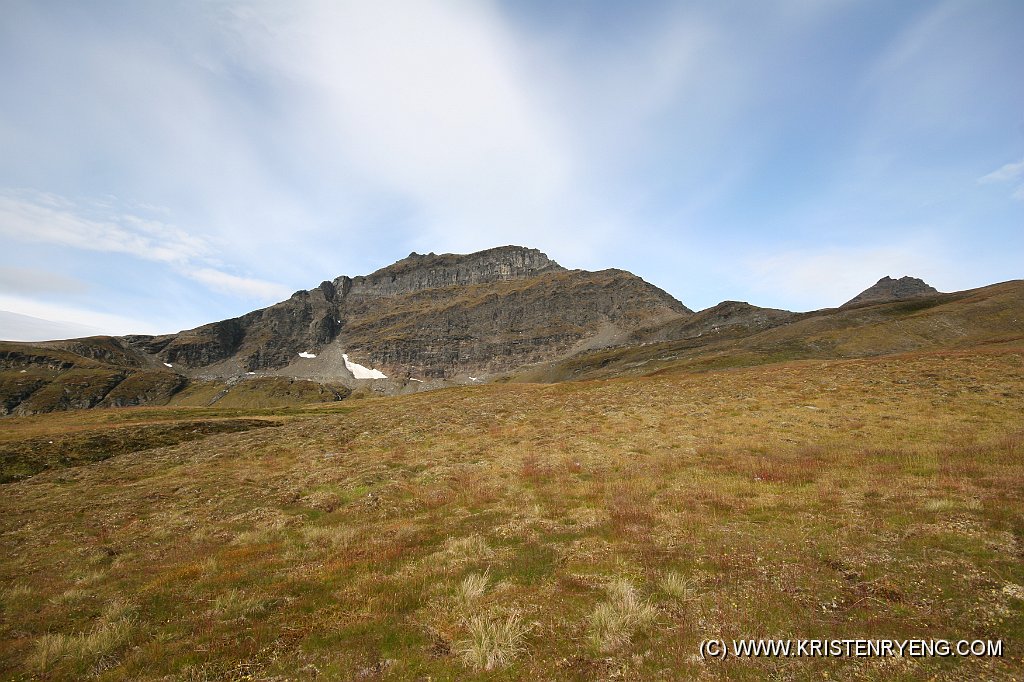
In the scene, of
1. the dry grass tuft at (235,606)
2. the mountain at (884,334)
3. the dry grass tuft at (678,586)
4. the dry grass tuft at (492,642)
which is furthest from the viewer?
the mountain at (884,334)

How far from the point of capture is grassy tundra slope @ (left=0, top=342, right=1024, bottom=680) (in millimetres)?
7652

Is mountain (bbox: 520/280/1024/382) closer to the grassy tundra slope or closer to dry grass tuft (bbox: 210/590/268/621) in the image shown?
the grassy tundra slope

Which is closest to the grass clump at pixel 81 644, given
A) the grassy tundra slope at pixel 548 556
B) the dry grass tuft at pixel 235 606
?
the grassy tundra slope at pixel 548 556

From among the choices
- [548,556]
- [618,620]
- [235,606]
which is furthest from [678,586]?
[235,606]

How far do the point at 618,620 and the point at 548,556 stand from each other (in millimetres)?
4163

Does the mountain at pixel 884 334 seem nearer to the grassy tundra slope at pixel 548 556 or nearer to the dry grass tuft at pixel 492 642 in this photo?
the grassy tundra slope at pixel 548 556

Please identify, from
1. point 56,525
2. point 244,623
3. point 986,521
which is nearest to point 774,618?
point 986,521

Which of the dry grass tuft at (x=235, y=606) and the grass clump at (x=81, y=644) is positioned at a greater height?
the grass clump at (x=81, y=644)

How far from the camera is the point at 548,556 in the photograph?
12.0 meters

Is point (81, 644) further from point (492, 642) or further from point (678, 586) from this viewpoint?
point (678, 586)

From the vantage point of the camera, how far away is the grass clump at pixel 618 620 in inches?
300

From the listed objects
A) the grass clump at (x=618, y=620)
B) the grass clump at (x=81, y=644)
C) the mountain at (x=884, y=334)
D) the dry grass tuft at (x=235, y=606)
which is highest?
the mountain at (x=884, y=334)

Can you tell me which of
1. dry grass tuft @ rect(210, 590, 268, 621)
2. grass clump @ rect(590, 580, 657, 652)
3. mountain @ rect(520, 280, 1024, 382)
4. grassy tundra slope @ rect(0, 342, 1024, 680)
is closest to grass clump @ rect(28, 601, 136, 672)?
grassy tundra slope @ rect(0, 342, 1024, 680)

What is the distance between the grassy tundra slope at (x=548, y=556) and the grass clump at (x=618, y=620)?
4 cm
